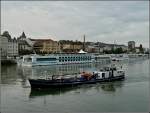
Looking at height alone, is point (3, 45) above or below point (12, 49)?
above

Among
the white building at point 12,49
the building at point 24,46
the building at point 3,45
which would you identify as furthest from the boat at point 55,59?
the building at point 24,46

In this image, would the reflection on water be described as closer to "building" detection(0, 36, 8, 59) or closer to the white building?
"building" detection(0, 36, 8, 59)

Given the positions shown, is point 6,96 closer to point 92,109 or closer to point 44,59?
point 92,109

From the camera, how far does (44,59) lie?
47875mm

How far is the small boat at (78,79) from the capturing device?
20562mm

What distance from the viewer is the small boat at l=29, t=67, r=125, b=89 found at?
67.5 ft

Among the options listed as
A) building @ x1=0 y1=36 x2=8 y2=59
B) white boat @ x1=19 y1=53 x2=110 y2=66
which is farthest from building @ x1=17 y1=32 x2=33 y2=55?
white boat @ x1=19 y1=53 x2=110 y2=66

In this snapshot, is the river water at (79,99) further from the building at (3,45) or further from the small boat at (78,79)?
the building at (3,45)

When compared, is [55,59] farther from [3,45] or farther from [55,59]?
[3,45]

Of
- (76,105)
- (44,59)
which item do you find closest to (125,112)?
(76,105)

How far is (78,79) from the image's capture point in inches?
876

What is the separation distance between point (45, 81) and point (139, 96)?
20.3 feet

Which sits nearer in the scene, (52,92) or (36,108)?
(36,108)

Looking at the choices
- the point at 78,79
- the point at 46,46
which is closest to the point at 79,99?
the point at 78,79
